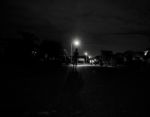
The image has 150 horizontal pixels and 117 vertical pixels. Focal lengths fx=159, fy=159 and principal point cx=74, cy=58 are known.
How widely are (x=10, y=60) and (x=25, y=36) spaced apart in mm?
9234

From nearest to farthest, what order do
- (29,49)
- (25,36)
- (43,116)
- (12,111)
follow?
(43,116) → (12,111) → (29,49) → (25,36)

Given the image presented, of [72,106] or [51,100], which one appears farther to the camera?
[51,100]

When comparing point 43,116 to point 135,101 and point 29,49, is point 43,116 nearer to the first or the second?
point 135,101

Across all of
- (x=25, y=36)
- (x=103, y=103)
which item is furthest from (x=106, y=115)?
(x=25, y=36)

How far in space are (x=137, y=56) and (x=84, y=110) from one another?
6996 centimetres

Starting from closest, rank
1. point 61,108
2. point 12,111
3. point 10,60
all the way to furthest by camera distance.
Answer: point 12,111 → point 61,108 → point 10,60

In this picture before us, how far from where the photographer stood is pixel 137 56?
69.2 m

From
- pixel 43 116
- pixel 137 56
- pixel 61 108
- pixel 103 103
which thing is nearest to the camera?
pixel 43 116

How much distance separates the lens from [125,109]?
4.85m

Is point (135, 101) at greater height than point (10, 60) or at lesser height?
lesser

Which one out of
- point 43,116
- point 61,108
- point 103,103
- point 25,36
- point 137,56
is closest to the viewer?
point 43,116

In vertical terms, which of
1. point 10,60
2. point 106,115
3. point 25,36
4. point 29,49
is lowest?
point 106,115

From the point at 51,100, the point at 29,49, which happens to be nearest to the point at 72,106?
the point at 51,100

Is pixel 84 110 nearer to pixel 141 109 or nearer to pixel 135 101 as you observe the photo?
pixel 141 109
